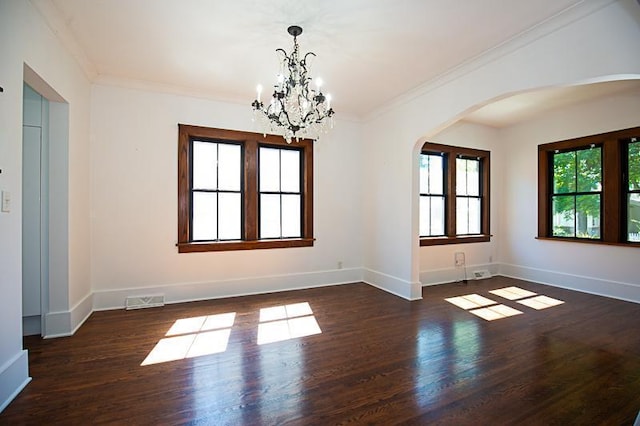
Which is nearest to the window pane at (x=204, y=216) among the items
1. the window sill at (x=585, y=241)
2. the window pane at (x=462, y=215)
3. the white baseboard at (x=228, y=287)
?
the white baseboard at (x=228, y=287)

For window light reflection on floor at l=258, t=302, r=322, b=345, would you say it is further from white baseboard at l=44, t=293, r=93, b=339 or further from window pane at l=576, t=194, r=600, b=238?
window pane at l=576, t=194, r=600, b=238

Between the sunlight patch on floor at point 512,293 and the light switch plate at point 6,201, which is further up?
the light switch plate at point 6,201

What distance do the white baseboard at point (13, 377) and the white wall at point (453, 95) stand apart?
4009mm

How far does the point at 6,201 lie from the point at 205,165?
2465 millimetres

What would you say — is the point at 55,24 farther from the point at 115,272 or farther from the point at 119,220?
the point at 115,272

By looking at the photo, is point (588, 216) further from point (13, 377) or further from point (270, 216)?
point (13, 377)

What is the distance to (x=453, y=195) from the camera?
545cm

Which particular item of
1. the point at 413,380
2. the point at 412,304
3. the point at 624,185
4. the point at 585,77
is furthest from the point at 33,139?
the point at 624,185

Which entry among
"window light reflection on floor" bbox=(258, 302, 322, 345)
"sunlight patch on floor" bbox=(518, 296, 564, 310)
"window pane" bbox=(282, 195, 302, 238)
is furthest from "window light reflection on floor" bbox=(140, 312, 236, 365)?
"sunlight patch on floor" bbox=(518, 296, 564, 310)

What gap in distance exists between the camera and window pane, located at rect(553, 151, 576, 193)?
5.02 meters

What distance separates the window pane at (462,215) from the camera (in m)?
5.63

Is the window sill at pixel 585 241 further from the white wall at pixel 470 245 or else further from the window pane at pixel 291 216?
the window pane at pixel 291 216

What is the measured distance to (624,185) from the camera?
438 cm

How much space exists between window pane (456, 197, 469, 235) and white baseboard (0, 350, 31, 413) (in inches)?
230
